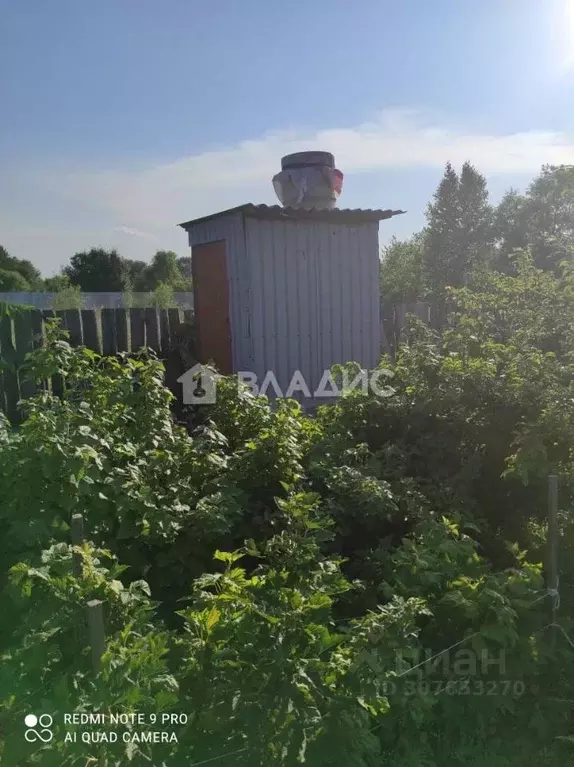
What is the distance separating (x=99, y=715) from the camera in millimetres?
1659

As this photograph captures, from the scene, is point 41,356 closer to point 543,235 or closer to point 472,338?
point 472,338

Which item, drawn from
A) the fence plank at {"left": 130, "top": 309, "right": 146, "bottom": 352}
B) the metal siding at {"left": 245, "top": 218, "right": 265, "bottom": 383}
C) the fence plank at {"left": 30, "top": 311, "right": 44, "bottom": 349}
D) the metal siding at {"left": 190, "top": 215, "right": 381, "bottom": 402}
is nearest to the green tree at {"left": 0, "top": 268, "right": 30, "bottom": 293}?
the fence plank at {"left": 130, "top": 309, "right": 146, "bottom": 352}

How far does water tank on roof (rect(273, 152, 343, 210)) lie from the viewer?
8109 millimetres

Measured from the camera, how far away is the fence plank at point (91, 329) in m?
7.32

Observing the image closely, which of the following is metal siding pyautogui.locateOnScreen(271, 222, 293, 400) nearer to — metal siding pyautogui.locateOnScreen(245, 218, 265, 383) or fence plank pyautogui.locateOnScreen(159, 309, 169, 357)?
metal siding pyautogui.locateOnScreen(245, 218, 265, 383)

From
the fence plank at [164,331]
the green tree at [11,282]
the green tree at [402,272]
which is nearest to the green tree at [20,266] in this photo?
the green tree at [11,282]

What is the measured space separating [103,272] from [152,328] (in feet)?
124

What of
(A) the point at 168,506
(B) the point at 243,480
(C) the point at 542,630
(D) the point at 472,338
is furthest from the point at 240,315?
(C) the point at 542,630

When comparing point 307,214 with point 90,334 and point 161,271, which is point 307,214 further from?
point 161,271

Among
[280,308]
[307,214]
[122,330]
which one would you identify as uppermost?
[307,214]

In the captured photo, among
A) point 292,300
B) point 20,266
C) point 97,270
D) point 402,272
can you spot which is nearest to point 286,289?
point 292,300

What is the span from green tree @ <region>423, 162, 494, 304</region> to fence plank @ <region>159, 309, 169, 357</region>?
26621 mm

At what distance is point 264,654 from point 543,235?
11.5 feet

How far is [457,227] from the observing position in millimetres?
36625
